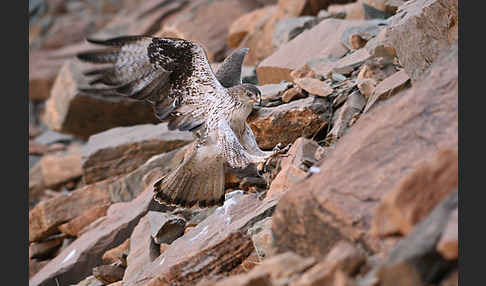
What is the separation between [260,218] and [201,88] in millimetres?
1007

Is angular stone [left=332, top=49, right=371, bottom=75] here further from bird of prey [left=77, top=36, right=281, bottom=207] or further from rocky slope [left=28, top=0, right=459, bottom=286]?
bird of prey [left=77, top=36, right=281, bottom=207]

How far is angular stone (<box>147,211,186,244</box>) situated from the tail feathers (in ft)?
1.14

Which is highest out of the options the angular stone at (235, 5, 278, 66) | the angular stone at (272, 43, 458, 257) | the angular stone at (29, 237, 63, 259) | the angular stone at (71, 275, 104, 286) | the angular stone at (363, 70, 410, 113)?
the angular stone at (272, 43, 458, 257)

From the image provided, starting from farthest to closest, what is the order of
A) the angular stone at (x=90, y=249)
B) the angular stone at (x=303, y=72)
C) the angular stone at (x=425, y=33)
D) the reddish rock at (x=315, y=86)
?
the angular stone at (x=303, y=72) → the angular stone at (x=90, y=249) → the reddish rock at (x=315, y=86) → the angular stone at (x=425, y=33)

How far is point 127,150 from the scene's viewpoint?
6113 millimetres

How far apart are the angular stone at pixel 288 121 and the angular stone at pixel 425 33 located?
74 cm

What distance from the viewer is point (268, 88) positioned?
15.8 feet

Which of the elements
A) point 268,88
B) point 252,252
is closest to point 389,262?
point 252,252

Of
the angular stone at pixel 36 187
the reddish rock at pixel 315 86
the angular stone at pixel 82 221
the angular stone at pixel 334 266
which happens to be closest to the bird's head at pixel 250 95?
the reddish rock at pixel 315 86

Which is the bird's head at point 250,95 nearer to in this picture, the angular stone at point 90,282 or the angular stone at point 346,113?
the angular stone at point 346,113

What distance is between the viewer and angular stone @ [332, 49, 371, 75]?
4613 millimetres

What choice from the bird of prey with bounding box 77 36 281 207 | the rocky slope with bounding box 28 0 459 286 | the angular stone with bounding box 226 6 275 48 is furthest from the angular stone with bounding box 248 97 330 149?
the angular stone with bounding box 226 6 275 48

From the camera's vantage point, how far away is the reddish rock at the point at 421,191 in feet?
5.67

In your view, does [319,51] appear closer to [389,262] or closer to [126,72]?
[126,72]
